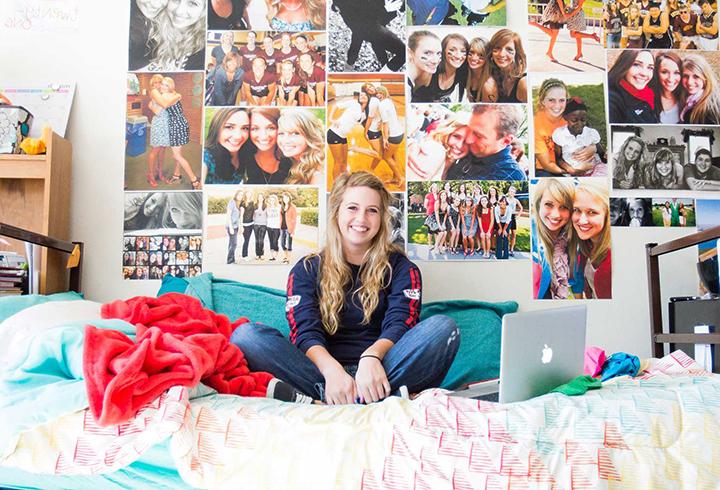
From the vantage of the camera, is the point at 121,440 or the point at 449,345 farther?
the point at 449,345

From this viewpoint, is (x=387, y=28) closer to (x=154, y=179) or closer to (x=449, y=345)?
(x=154, y=179)

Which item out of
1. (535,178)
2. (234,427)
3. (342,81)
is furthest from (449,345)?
(342,81)

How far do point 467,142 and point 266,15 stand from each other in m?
0.79

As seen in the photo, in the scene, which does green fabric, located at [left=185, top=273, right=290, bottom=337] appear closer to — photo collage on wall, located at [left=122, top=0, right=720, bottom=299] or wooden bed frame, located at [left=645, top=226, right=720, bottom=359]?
photo collage on wall, located at [left=122, top=0, right=720, bottom=299]

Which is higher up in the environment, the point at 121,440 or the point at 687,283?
the point at 687,283

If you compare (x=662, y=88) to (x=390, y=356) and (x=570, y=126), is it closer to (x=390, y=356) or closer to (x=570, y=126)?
(x=570, y=126)

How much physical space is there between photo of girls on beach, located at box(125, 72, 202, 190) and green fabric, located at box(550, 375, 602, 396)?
1.36 m

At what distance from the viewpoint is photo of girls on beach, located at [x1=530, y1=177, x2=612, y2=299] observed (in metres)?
2.08

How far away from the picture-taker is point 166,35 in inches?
84.5

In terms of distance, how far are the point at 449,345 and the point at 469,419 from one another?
1.41 ft

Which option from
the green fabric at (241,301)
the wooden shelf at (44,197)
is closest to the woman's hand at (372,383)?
the green fabric at (241,301)

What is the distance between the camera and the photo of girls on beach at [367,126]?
2111 mm

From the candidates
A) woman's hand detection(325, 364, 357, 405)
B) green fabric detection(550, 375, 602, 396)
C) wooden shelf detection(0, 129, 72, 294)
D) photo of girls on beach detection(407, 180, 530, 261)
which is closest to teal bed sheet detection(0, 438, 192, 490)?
woman's hand detection(325, 364, 357, 405)

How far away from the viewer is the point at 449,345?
1.45 metres
